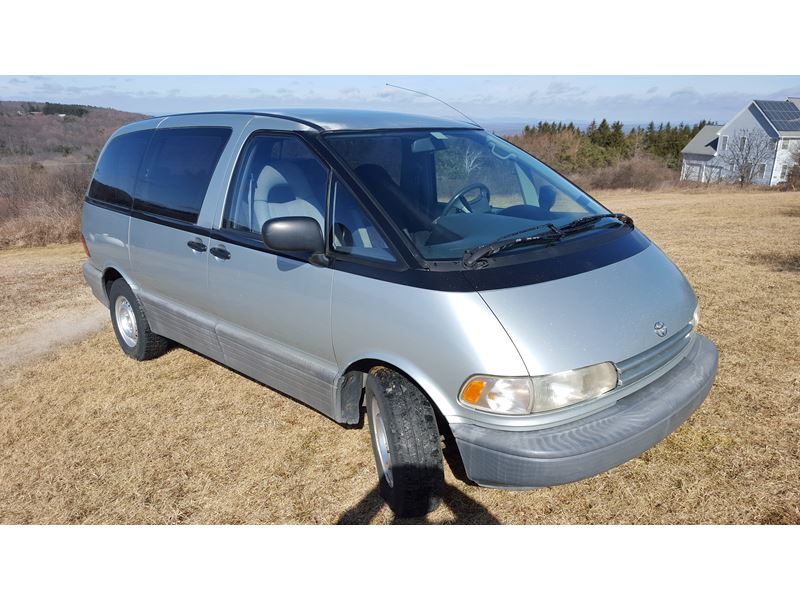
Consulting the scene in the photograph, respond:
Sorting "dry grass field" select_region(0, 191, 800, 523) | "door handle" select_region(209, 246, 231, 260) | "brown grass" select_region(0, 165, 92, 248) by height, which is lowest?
"brown grass" select_region(0, 165, 92, 248)

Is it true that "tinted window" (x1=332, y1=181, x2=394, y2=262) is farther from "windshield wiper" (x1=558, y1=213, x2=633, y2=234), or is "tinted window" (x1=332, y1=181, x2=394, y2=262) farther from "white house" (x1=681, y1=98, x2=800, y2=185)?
"white house" (x1=681, y1=98, x2=800, y2=185)

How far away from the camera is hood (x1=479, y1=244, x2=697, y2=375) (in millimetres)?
2510

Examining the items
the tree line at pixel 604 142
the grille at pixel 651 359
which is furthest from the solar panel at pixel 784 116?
the grille at pixel 651 359

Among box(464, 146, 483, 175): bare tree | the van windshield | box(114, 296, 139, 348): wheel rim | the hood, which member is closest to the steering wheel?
the van windshield

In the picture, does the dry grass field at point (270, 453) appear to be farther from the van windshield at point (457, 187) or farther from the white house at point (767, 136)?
the white house at point (767, 136)

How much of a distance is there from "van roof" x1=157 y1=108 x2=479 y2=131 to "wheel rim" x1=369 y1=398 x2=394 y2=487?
65.2 inches

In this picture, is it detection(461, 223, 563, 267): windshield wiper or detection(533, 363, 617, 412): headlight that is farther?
detection(461, 223, 563, 267): windshield wiper

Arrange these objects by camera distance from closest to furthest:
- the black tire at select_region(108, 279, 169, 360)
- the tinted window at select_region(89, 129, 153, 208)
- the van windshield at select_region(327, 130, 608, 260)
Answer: the van windshield at select_region(327, 130, 608, 260), the tinted window at select_region(89, 129, 153, 208), the black tire at select_region(108, 279, 169, 360)

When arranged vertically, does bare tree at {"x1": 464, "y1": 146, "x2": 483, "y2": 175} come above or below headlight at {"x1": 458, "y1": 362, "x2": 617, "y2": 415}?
above

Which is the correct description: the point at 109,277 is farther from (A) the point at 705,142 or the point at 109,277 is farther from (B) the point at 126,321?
(A) the point at 705,142

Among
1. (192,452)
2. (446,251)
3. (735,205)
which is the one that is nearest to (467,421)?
(446,251)

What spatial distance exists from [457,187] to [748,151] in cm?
5087

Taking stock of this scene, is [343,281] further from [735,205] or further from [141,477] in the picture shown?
[735,205]

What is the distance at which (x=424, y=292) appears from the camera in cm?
265
